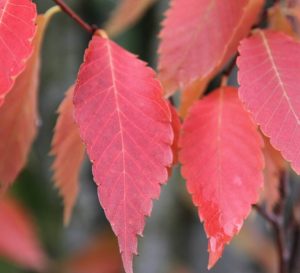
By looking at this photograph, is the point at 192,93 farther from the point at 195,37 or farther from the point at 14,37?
the point at 14,37

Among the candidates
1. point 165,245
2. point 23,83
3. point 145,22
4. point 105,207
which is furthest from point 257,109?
point 145,22

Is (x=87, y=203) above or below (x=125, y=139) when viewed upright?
below

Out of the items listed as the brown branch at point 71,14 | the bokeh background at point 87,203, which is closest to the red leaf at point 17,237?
the bokeh background at point 87,203

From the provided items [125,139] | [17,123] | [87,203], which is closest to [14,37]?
[125,139]

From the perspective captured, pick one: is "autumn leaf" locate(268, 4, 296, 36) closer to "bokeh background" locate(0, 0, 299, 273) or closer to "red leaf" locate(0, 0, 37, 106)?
"red leaf" locate(0, 0, 37, 106)

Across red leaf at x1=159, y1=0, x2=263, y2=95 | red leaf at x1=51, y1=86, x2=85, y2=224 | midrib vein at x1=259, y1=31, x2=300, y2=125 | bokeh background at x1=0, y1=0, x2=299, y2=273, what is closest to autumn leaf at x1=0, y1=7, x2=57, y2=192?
red leaf at x1=51, y1=86, x2=85, y2=224

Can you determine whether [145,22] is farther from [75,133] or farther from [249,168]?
[249,168]

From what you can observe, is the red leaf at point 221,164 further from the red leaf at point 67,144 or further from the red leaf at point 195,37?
the red leaf at point 67,144
